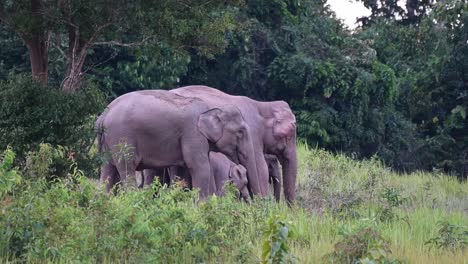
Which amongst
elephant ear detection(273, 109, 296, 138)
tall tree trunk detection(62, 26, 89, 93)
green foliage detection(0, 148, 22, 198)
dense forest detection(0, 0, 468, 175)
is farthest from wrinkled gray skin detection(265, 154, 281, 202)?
green foliage detection(0, 148, 22, 198)

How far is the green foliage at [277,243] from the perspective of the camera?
7.09m

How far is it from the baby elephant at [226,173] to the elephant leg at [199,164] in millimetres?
384

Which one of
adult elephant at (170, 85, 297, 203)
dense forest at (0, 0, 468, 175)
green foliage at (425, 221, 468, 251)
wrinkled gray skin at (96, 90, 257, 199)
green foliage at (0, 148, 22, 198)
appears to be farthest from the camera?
dense forest at (0, 0, 468, 175)

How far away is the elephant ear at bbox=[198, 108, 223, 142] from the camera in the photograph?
13.7m

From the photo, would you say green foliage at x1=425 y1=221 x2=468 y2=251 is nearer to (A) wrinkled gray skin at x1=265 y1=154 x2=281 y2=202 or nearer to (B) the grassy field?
(B) the grassy field

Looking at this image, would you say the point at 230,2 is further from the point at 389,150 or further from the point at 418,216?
the point at 389,150

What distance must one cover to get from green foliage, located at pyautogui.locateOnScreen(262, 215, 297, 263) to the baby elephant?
6621 millimetres

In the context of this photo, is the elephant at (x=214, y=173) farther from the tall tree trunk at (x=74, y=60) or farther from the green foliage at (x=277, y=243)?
the green foliage at (x=277, y=243)

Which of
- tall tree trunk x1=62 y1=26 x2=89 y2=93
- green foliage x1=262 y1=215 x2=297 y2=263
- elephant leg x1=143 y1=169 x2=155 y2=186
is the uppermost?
tall tree trunk x1=62 y1=26 x2=89 y2=93

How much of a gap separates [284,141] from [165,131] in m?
2.20

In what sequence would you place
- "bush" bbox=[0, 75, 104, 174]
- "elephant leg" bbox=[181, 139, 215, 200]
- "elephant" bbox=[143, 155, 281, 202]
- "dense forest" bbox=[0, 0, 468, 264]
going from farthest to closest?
"elephant" bbox=[143, 155, 281, 202]
"elephant leg" bbox=[181, 139, 215, 200]
"bush" bbox=[0, 75, 104, 174]
"dense forest" bbox=[0, 0, 468, 264]

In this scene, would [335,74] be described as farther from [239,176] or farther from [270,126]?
[239,176]

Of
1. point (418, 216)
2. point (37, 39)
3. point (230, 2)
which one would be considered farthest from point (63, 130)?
point (418, 216)

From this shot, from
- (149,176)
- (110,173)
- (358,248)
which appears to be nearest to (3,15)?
(110,173)
